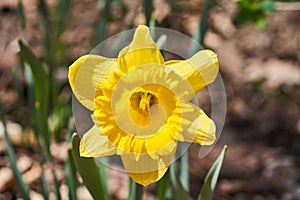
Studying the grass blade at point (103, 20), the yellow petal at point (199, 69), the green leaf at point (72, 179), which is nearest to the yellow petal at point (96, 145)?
the yellow petal at point (199, 69)

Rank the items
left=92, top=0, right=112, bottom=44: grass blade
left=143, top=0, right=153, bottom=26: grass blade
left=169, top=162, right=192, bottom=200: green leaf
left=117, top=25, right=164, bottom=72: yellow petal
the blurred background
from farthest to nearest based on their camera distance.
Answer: the blurred background
left=92, top=0, right=112, bottom=44: grass blade
left=143, top=0, right=153, bottom=26: grass blade
left=169, top=162, right=192, bottom=200: green leaf
left=117, top=25, right=164, bottom=72: yellow petal

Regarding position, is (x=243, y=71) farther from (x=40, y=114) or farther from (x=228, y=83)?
(x=40, y=114)

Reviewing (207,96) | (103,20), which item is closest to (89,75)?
(103,20)

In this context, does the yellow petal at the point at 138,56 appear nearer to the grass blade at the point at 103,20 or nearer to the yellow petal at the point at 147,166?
the yellow petal at the point at 147,166

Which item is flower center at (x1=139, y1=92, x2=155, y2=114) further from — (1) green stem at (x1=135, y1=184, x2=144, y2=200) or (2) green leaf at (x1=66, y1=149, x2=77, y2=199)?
(2) green leaf at (x1=66, y1=149, x2=77, y2=199)

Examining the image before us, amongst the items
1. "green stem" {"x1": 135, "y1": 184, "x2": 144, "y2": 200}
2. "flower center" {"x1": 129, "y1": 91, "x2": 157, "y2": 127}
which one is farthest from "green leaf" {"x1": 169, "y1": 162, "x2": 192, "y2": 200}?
"flower center" {"x1": 129, "y1": 91, "x2": 157, "y2": 127}

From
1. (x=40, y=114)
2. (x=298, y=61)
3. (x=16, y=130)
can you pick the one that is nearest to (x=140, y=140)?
(x=40, y=114)
